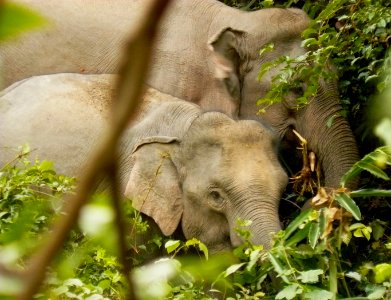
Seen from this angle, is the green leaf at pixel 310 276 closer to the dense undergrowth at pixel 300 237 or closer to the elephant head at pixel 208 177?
the dense undergrowth at pixel 300 237

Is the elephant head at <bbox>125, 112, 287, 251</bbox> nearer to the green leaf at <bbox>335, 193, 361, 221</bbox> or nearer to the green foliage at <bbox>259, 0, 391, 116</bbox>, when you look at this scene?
the green foliage at <bbox>259, 0, 391, 116</bbox>

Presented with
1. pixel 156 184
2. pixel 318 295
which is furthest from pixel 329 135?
pixel 318 295

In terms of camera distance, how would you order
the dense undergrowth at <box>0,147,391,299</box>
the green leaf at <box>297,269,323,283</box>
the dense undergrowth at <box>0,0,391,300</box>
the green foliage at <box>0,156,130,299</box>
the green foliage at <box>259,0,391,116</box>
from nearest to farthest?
the dense undergrowth at <box>0,0,391,300</box> < the green foliage at <box>0,156,130,299</box> < the dense undergrowth at <box>0,147,391,299</box> < the green leaf at <box>297,269,323,283</box> < the green foliage at <box>259,0,391,116</box>

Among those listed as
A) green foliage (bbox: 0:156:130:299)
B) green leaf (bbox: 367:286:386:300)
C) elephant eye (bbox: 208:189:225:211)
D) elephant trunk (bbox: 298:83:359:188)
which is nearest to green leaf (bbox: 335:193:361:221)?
green leaf (bbox: 367:286:386:300)

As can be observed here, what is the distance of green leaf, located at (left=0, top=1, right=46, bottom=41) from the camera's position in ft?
1.68

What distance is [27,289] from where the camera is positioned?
0.44 meters

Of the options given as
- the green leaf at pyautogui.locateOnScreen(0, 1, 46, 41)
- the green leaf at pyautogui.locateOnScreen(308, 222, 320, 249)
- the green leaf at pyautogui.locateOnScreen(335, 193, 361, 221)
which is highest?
the green leaf at pyautogui.locateOnScreen(0, 1, 46, 41)

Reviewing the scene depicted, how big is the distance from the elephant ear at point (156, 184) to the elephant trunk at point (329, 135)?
0.94 metres

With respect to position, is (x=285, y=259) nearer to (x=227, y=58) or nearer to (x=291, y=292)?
(x=291, y=292)

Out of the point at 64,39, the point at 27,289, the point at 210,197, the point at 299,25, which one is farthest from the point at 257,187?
the point at 27,289

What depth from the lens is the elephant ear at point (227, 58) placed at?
5695 millimetres

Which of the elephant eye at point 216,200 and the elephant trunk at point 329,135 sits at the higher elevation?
the elephant trunk at point 329,135

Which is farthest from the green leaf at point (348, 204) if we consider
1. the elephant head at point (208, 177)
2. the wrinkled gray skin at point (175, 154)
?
the elephant head at point (208, 177)

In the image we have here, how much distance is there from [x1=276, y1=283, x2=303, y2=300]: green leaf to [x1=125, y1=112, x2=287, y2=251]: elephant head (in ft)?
5.71
